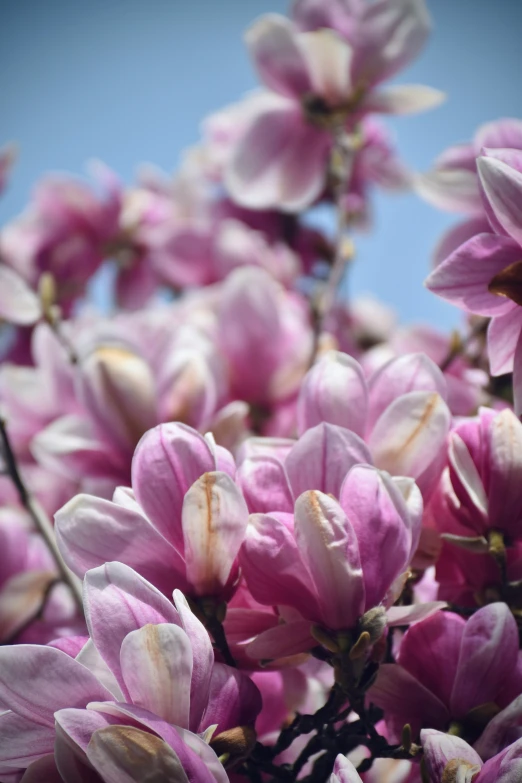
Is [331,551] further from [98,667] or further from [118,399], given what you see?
[118,399]

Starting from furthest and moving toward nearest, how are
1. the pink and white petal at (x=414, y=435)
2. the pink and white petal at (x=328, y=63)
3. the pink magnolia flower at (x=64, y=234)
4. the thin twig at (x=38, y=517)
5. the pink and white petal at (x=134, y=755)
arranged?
the pink magnolia flower at (x=64, y=234), the pink and white petal at (x=328, y=63), the thin twig at (x=38, y=517), the pink and white petal at (x=414, y=435), the pink and white petal at (x=134, y=755)

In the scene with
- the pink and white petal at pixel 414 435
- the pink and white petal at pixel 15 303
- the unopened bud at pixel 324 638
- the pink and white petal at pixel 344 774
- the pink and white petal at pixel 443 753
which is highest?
the pink and white petal at pixel 15 303

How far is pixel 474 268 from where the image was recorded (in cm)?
36

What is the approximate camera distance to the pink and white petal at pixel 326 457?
0.33 m

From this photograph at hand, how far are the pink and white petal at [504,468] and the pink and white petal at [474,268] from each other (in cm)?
6

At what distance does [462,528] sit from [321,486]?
3.1 inches

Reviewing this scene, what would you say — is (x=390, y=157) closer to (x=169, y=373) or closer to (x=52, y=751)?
(x=169, y=373)

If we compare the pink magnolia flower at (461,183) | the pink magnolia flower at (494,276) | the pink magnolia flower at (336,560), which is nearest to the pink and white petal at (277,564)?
the pink magnolia flower at (336,560)

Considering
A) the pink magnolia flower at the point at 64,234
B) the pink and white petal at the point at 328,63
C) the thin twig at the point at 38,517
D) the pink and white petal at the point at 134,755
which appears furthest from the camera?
the pink magnolia flower at the point at 64,234

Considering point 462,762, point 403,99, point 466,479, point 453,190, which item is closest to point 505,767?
point 462,762

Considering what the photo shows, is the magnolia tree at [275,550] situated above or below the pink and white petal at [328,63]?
below

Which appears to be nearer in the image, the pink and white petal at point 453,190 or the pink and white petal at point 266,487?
the pink and white petal at point 266,487

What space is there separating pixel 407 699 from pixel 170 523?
4.7 inches

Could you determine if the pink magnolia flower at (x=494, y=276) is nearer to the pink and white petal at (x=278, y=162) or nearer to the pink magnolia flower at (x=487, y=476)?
the pink magnolia flower at (x=487, y=476)
